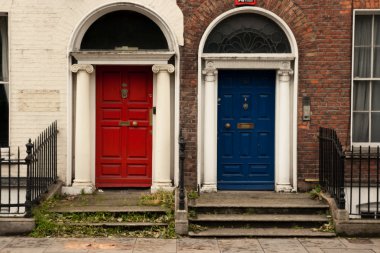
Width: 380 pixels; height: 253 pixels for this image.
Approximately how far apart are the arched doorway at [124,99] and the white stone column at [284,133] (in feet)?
6.22

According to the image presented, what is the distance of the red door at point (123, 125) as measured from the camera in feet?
36.6

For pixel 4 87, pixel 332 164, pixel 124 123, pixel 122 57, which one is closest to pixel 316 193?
pixel 332 164

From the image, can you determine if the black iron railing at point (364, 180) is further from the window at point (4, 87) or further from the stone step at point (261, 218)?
the window at point (4, 87)

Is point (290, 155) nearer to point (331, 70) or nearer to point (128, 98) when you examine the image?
point (331, 70)

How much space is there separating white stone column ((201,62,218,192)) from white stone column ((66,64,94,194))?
2.10 meters

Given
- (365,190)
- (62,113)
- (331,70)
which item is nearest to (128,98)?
(62,113)

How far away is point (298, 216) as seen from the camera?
379 inches

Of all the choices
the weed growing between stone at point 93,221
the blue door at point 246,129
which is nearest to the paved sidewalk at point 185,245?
the weed growing between stone at point 93,221

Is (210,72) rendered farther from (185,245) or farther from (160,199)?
(185,245)

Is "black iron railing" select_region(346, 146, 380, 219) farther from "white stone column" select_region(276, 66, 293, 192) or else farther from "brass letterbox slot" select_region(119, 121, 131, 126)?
"brass letterbox slot" select_region(119, 121, 131, 126)

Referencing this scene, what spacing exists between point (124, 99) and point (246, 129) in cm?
232

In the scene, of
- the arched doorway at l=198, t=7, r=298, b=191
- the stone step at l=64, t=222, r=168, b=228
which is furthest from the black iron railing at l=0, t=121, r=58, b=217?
the arched doorway at l=198, t=7, r=298, b=191

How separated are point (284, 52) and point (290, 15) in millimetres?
666

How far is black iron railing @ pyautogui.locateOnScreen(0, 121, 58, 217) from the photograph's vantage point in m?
9.12
